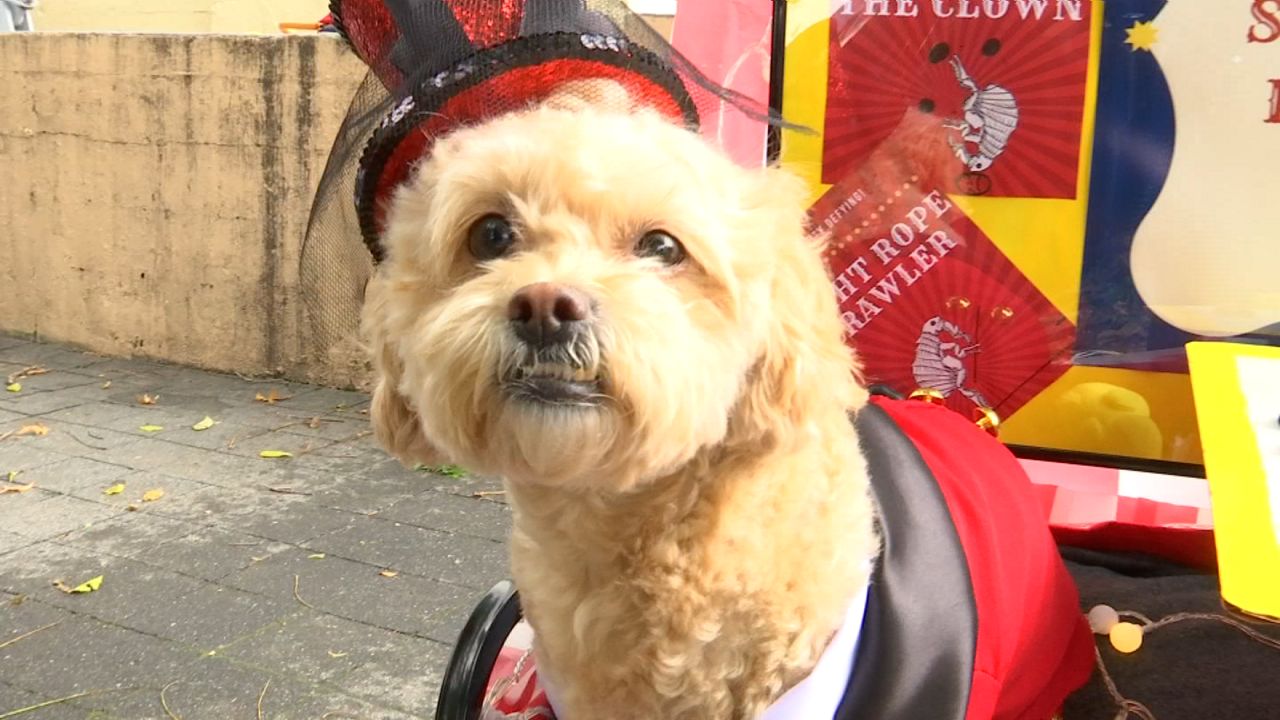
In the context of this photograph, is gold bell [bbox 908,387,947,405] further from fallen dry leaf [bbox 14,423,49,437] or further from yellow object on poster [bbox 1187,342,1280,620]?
fallen dry leaf [bbox 14,423,49,437]

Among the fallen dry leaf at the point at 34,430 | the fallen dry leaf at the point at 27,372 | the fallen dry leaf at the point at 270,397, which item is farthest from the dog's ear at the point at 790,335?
the fallen dry leaf at the point at 27,372

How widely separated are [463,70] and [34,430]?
4313 mm

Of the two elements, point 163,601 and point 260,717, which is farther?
point 163,601

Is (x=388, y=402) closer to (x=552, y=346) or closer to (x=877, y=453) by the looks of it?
(x=552, y=346)

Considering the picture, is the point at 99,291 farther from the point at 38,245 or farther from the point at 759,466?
the point at 759,466

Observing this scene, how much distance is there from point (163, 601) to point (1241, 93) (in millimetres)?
2962

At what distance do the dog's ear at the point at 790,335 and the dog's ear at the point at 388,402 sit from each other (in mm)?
495

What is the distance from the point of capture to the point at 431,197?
1.46 meters

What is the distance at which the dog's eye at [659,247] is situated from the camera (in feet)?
4.64

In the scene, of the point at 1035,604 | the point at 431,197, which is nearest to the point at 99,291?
the point at 431,197

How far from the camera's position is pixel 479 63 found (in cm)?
139

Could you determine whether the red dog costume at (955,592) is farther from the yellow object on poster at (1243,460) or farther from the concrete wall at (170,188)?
the concrete wall at (170,188)

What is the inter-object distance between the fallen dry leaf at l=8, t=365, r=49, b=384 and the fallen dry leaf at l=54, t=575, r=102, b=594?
289 cm

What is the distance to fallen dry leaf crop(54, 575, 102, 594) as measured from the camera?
323cm
